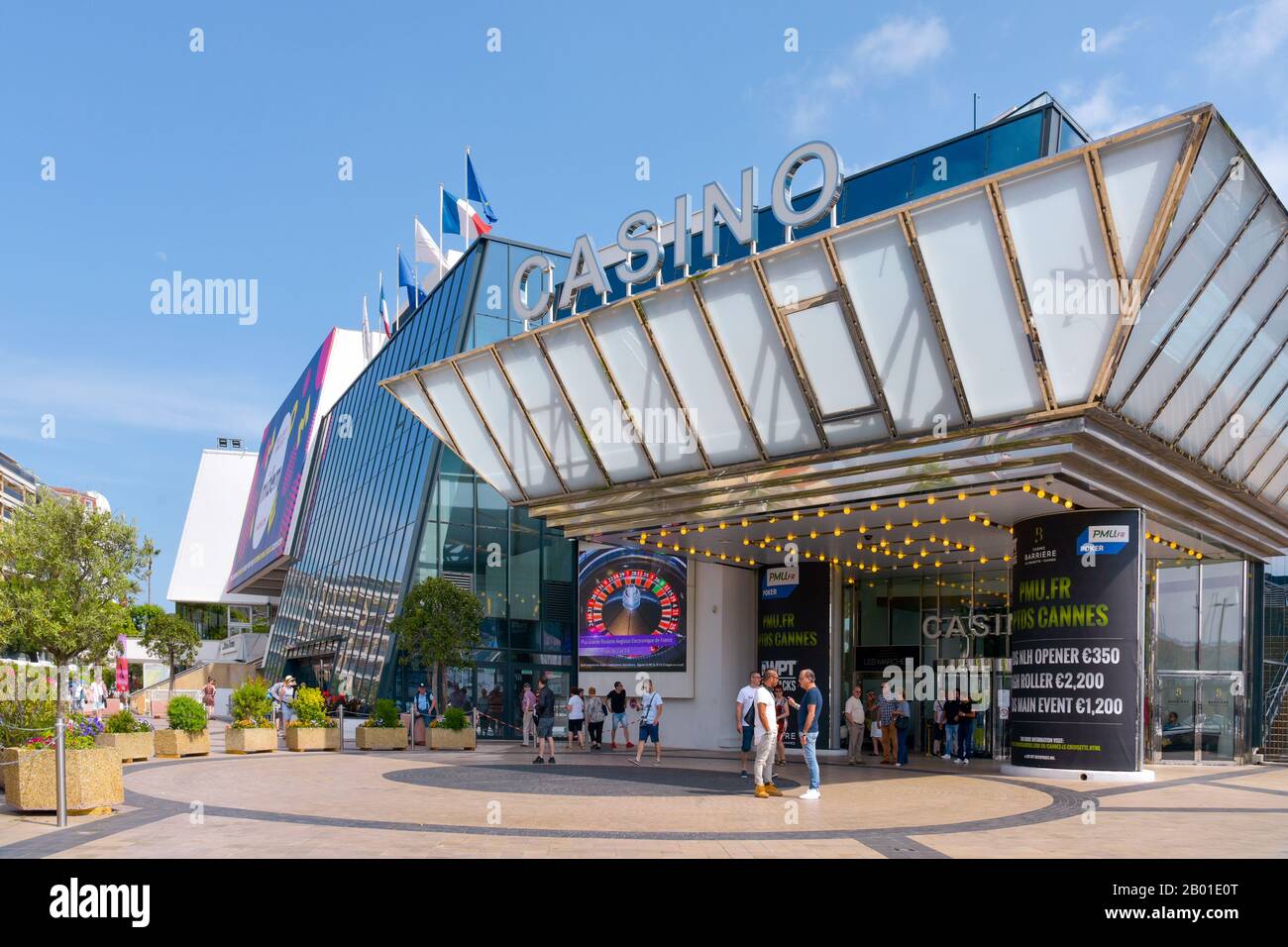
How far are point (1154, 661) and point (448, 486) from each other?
20.9 meters

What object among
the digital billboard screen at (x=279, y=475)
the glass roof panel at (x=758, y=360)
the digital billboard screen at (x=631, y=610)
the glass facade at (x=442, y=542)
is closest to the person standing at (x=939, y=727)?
the digital billboard screen at (x=631, y=610)

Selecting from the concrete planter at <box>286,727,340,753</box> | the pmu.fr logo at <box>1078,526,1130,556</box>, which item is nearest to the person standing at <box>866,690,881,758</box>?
the pmu.fr logo at <box>1078,526,1130,556</box>

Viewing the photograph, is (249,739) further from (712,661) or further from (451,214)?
(451,214)

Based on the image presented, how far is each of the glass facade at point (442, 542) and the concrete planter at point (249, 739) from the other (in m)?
8.14

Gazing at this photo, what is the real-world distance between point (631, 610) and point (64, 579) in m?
16.8

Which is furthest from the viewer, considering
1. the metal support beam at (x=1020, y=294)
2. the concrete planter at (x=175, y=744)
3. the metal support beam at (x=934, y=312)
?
the concrete planter at (x=175, y=744)

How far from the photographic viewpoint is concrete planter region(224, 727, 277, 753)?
2648cm

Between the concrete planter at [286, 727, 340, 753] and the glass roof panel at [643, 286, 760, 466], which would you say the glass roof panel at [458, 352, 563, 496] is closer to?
the glass roof panel at [643, 286, 760, 466]

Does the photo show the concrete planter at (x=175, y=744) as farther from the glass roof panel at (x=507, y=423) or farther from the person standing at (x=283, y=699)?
the glass roof panel at (x=507, y=423)

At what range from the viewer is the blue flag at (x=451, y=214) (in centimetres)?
3997

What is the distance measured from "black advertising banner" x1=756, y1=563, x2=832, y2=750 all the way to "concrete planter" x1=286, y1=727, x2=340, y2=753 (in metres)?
10.8
